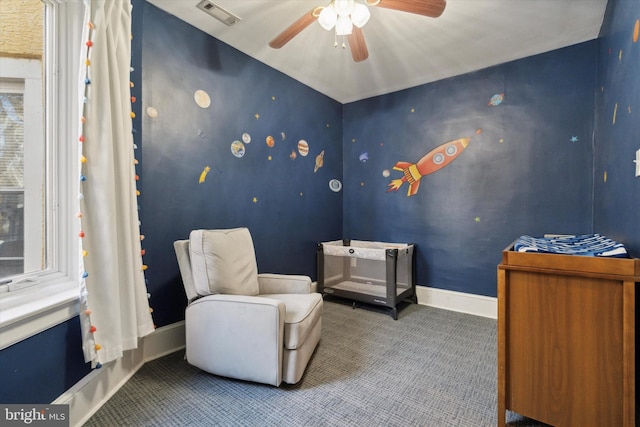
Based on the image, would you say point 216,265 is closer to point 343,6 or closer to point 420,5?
point 343,6

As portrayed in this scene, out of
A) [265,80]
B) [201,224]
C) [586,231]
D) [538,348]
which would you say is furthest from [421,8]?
[586,231]

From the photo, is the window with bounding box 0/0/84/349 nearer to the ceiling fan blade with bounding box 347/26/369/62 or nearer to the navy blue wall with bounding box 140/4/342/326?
the navy blue wall with bounding box 140/4/342/326

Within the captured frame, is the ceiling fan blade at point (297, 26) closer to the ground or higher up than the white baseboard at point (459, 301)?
higher up

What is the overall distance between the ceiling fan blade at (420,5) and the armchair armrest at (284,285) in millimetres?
1824

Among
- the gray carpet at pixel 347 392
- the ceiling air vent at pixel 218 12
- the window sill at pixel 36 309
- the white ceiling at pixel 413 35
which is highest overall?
the white ceiling at pixel 413 35

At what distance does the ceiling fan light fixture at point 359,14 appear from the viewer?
60.8 inches

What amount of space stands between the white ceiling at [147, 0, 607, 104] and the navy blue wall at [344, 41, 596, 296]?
231 millimetres

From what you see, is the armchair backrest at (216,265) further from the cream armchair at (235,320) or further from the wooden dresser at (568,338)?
the wooden dresser at (568,338)

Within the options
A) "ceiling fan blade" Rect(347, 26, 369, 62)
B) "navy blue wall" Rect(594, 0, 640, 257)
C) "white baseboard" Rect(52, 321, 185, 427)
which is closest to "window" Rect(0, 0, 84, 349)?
"white baseboard" Rect(52, 321, 185, 427)

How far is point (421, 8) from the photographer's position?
1593mm

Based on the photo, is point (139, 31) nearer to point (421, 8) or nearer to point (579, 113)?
point (421, 8)

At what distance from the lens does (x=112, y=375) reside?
63.0 inches

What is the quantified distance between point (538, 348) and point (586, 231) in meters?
1.79

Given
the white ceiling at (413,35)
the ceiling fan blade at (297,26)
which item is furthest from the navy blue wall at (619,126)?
the ceiling fan blade at (297,26)
